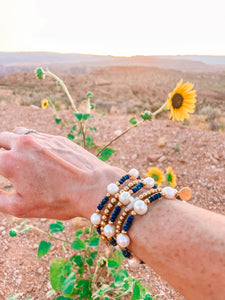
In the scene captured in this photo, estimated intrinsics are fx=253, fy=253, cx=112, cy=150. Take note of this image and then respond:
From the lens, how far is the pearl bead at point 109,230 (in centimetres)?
87

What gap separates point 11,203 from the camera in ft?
3.33

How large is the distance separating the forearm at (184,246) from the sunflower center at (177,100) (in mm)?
986

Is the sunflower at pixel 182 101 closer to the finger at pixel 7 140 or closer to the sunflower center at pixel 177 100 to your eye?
the sunflower center at pixel 177 100

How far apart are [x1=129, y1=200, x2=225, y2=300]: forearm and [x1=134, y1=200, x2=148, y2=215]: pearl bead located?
0.07ft

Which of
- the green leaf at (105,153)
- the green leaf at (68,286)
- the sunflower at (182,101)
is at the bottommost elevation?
the green leaf at (68,286)

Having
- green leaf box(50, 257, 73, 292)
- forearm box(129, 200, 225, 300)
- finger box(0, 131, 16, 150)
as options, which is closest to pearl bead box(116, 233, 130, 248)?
forearm box(129, 200, 225, 300)

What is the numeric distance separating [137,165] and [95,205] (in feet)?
9.55

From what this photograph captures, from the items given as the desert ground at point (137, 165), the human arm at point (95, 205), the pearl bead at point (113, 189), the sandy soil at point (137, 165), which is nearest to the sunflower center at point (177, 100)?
the desert ground at point (137, 165)

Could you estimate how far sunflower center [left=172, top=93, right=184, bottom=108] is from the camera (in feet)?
5.47

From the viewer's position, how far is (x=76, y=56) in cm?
8400

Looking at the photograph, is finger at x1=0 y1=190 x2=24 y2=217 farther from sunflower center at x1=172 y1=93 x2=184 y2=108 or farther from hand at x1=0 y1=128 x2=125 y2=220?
sunflower center at x1=172 y1=93 x2=184 y2=108

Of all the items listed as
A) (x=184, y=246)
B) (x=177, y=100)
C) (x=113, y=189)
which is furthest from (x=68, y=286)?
(x=177, y=100)

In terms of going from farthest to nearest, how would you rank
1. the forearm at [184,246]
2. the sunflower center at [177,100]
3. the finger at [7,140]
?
the sunflower center at [177,100] → the finger at [7,140] → the forearm at [184,246]

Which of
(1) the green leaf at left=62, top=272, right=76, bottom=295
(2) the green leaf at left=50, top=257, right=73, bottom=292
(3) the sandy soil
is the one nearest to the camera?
(1) the green leaf at left=62, top=272, right=76, bottom=295
